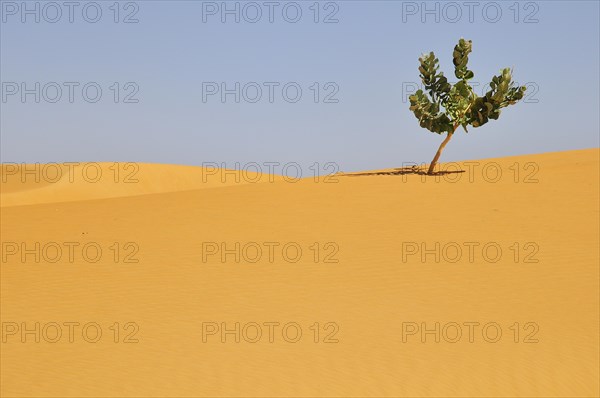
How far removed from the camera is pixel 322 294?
49.1 ft

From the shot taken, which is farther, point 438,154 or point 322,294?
point 438,154

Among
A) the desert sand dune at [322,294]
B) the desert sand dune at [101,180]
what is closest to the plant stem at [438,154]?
the desert sand dune at [322,294]

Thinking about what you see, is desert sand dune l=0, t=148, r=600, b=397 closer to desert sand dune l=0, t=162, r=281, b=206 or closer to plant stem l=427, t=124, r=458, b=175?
plant stem l=427, t=124, r=458, b=175

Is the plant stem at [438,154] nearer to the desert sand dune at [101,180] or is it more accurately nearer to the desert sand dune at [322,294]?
the desert sand dune at [322,294]

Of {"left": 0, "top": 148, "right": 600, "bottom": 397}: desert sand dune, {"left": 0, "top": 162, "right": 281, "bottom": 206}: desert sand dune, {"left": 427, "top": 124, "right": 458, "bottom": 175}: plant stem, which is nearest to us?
{"left": 0, "top": 148, "right": 600, "bottom": 397}: desert sand dune

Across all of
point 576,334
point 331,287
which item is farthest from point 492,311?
point 331,287

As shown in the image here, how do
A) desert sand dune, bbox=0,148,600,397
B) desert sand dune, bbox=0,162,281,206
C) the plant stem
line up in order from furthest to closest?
desert sand dune, bbox=0,162,281,206, the plant stem, desert sand dune, bbox=0,148,600,397

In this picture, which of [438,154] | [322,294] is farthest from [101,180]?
[322,294]

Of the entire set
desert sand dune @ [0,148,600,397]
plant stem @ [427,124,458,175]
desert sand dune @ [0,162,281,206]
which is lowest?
desert sand dune @ [0,148,600,397]

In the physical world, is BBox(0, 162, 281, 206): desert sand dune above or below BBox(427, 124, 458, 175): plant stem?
above

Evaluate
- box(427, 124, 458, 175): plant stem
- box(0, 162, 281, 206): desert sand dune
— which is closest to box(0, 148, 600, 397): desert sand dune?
box(427, 124, 458, 175): plant stem

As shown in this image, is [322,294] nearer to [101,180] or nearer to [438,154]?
[438,154]

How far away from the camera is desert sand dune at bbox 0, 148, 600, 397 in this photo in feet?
36.1

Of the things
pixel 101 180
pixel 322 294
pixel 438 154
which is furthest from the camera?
pixel 101 180
